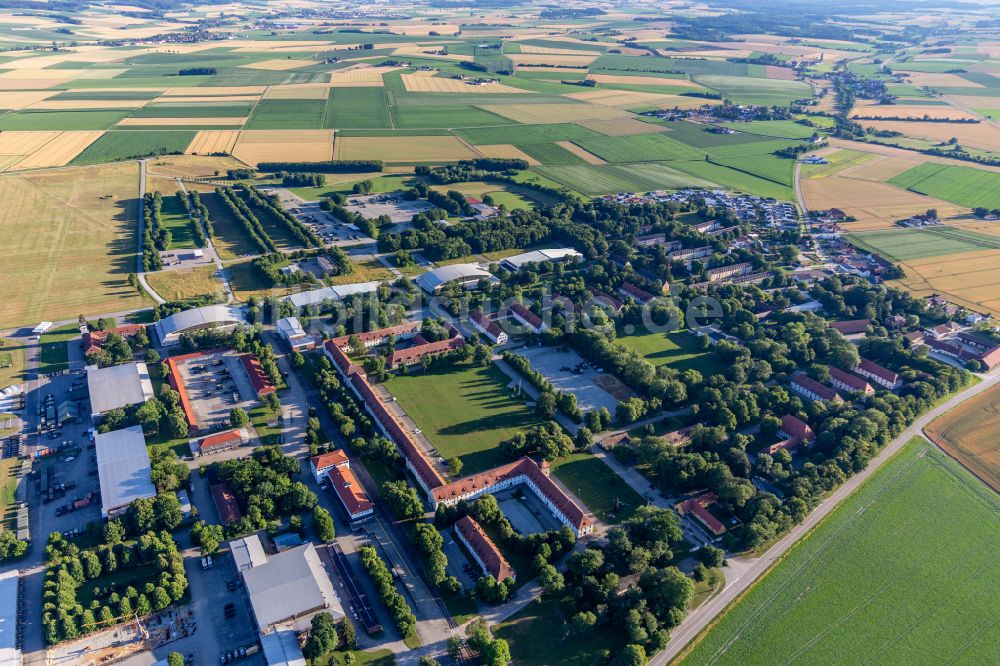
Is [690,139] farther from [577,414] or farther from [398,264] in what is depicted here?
[577,414]

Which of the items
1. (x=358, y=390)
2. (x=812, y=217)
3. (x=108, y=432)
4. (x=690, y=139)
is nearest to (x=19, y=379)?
(x=108, y=432)

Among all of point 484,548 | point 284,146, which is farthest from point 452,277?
point 284,146

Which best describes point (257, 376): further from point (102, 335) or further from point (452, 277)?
point (452, 277)

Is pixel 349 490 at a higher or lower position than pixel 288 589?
higher

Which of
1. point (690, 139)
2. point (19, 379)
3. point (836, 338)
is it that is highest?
point (690, 139)

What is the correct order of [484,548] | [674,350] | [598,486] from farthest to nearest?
1. [674,350]
2. [598,486]
3. [484,548]

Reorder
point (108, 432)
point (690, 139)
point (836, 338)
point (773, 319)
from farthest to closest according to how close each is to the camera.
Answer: point (690, 139)
point (773, 319)
point (836, 338)
point (108, 432)

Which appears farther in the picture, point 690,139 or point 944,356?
point 690,139
